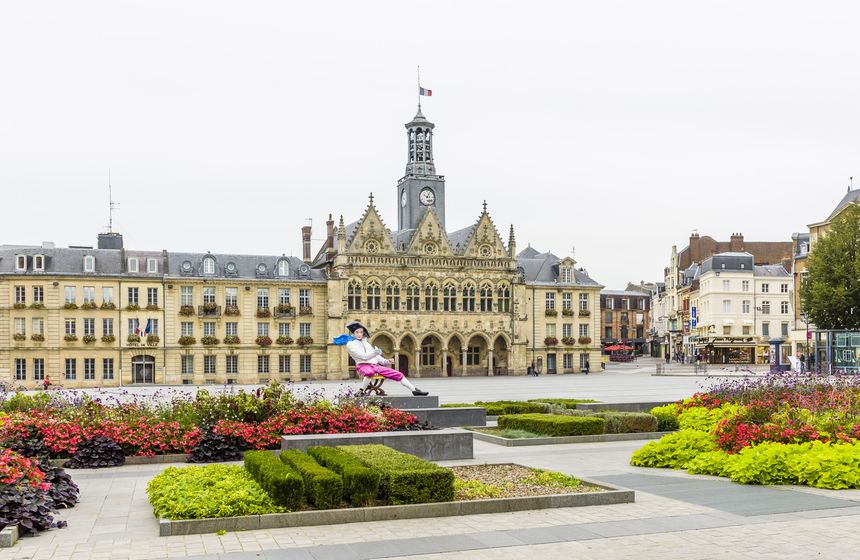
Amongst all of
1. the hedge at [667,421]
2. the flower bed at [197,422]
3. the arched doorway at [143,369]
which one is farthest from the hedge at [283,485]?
the arched doorway at [143,369]

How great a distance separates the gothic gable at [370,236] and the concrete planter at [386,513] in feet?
208

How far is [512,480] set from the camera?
55.0 ft

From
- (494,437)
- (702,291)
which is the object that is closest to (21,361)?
(494,437)

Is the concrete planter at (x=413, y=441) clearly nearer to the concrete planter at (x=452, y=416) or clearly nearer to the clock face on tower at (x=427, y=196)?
the concrete planter at (x=452, y=416)

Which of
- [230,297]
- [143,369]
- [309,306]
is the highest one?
[230,297]

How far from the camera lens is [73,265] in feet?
233

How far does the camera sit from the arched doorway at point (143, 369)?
72.0m

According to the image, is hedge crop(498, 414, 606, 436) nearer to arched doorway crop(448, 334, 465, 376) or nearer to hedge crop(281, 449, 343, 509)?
hedge crop(281, 449, 343, 509)

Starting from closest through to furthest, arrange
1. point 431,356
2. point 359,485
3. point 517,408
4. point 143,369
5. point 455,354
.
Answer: point 359,485 < point 517,408 < point 143,369 < point 431,356 < point 455,354

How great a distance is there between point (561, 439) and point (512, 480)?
807 cm

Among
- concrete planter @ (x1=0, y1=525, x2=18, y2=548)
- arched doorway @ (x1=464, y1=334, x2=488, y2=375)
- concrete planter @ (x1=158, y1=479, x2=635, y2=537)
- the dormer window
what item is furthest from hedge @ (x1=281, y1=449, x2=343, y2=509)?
the dormer window

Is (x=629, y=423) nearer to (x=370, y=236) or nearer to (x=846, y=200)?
(x=370, y=236)

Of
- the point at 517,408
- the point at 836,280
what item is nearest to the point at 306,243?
the point at 836,280

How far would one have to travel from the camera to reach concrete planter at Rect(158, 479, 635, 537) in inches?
511
